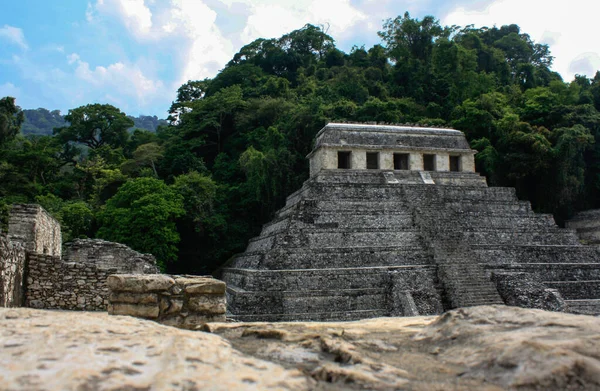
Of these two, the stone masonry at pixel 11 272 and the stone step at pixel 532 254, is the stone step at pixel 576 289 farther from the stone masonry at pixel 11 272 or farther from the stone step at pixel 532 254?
the stone masonry at pixel 11 272

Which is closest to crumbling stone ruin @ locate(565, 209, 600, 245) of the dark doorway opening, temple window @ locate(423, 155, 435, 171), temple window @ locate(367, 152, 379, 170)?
the dark doorway opening

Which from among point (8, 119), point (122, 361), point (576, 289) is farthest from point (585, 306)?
point (8, 119)

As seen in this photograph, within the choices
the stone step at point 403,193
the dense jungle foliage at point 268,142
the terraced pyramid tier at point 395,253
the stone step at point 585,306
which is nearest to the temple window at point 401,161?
the terraced pyramid tier at point 395,253

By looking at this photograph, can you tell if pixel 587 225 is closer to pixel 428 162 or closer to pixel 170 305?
pixel 428 162

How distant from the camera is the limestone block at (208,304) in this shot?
4.89m

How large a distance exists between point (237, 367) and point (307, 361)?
0.48 meters

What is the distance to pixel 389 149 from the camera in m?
19.3

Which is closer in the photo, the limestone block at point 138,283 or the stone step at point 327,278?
the limestone block at point 138,283

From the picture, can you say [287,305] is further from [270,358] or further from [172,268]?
[172,268]

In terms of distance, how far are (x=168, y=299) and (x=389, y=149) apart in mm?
15666

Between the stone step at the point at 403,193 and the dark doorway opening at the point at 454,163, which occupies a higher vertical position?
the dark doorway opening at the point at 454,163

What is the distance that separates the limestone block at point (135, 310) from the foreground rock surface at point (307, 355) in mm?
1202

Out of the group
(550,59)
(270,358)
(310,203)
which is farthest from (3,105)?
(550,59)

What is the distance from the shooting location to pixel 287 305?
492 inches
